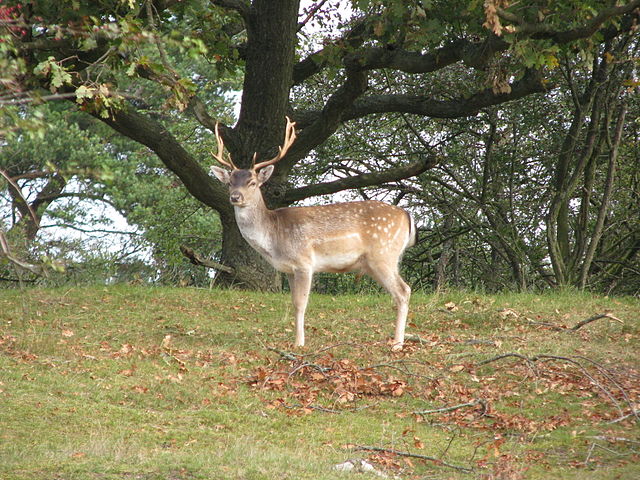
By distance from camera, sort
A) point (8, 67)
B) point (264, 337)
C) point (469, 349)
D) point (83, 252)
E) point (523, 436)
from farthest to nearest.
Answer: point (83, 252), point (264, 337), point (469, 349), point (523, 436), point (8, 67)

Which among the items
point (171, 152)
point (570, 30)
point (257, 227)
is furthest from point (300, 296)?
point (171, 152)

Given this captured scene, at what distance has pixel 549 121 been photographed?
15555 millimetres

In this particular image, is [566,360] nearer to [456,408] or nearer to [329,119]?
[456,408]

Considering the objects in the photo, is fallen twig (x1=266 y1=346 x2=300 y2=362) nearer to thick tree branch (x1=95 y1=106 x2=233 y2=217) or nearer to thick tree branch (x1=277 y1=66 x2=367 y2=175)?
thick tree branch (x1=95 y1=106 x2=233 y2=217)

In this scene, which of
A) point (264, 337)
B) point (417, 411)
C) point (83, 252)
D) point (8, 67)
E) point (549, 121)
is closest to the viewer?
point (8, 67)

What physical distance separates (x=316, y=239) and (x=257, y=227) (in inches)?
25.4

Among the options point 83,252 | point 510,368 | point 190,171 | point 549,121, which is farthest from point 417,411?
point 83,252

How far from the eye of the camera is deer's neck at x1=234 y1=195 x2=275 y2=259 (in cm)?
934

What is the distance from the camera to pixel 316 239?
9305 mm

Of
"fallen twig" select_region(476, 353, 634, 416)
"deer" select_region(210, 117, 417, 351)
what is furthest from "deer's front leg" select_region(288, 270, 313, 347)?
"fallen twig" select_region(476, 353, 634, 416)

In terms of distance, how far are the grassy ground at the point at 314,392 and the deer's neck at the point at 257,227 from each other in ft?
3.49

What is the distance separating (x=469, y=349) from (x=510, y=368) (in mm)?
759

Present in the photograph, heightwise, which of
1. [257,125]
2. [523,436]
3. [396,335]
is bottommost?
[523,436]

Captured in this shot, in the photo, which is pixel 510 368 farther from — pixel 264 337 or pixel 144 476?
pixel 144 476
